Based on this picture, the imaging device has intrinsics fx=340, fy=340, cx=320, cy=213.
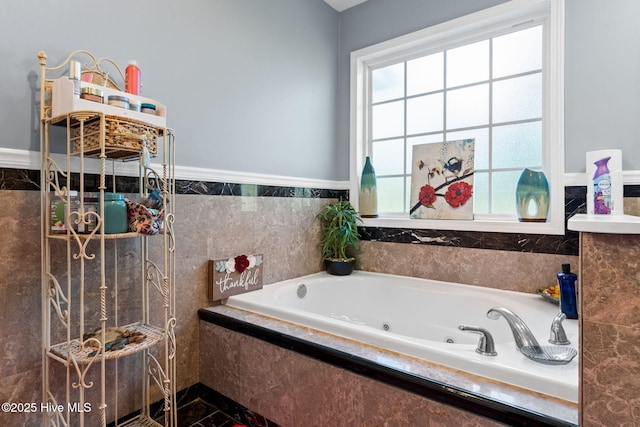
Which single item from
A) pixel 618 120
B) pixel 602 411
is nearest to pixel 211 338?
pixel 602 411

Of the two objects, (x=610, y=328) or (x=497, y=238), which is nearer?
(x=610, y=328)

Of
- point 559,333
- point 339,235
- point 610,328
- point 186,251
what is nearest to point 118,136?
point 186,251

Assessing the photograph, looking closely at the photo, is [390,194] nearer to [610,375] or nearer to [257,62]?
[257,62]

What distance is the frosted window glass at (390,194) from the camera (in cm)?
253

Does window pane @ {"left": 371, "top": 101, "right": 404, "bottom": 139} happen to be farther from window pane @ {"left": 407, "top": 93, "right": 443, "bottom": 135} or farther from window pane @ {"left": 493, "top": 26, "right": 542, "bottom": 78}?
window pane @ {"left": 493, "top": 26, "right": 542, "bottom": 78}

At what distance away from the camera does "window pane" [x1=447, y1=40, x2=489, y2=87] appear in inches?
85.8

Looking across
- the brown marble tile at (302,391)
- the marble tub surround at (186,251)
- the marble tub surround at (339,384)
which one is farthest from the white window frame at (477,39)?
the brown marble tile at (302,391)

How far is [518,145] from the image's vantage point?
206cm

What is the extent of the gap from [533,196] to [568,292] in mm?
532

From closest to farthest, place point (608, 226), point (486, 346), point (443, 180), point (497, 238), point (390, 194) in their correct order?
point (608, 226) < point (486, 346) < point (497, 238) < point (443, 180) < point (390, 194)

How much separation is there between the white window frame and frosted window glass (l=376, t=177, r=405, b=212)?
0.26 ft

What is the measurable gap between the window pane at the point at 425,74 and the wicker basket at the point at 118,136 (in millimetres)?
1858

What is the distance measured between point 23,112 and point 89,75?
256 millimetres

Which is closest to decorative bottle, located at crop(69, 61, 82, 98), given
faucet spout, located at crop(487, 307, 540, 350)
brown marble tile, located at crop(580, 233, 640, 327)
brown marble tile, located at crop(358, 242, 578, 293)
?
brown marble tile, located at crop(580, 233, 640, 327)
